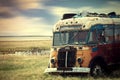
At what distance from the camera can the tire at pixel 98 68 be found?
12.3 meters

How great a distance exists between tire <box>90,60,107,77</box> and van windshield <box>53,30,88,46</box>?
66 centimetres

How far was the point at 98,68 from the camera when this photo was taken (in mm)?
12445

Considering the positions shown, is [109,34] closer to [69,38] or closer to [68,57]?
[69,38]

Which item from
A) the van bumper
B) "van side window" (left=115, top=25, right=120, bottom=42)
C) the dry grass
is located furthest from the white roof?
the dry grass

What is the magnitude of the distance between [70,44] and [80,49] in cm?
43

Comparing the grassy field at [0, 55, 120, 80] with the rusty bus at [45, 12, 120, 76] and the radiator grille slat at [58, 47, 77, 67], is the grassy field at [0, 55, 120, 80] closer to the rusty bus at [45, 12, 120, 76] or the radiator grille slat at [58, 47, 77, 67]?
the rusty bus at [45, 12, 120, 76]

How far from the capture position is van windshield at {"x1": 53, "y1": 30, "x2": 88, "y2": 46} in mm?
12459

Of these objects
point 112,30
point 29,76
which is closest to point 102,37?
point 112,30

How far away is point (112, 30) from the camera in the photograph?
12984 mm

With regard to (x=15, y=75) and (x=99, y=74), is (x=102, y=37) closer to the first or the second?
(x=99, y=74)

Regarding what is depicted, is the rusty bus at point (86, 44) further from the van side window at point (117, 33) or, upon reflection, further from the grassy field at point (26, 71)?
the grassy field at point (26, 71)

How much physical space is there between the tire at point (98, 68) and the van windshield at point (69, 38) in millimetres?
663

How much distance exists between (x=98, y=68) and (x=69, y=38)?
1170 millimetres

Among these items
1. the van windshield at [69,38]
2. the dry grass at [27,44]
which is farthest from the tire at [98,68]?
the dry grass at [27,44]
